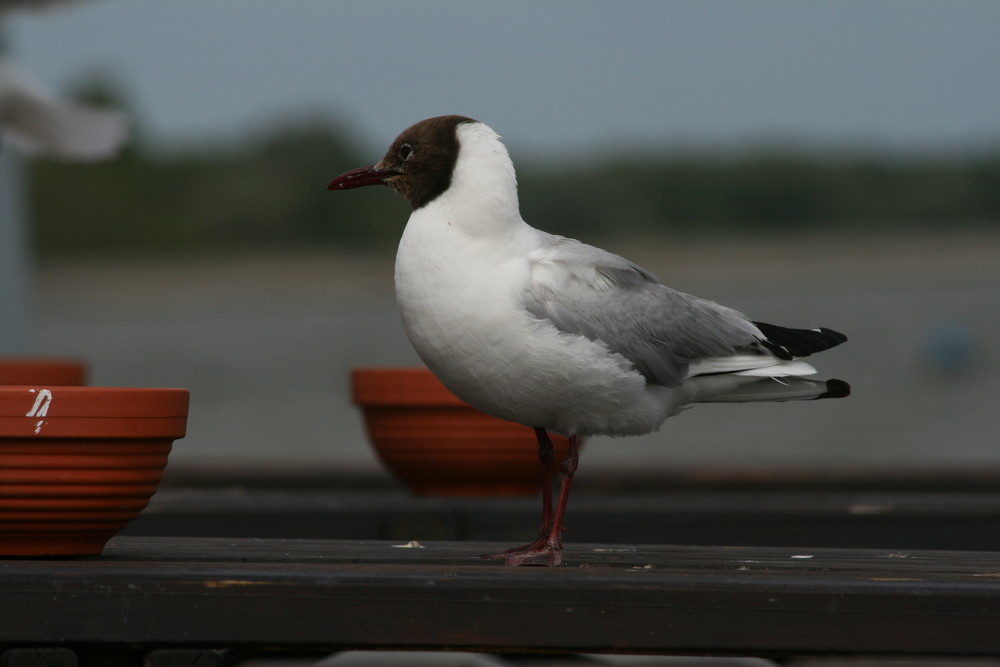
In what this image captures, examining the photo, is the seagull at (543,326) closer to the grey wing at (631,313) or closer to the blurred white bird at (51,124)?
the grey wing at (631,313)


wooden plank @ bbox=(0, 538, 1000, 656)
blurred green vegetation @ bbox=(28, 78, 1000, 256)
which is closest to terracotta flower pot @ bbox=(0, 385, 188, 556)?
wooden plank @ bbox=(0, 538, 1000, 656)

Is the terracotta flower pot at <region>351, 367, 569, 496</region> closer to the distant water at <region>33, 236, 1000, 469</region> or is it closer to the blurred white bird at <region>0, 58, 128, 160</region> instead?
the blurred white bird at <region>0, 58, 128, 160</region>

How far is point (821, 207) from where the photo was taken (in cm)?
3091

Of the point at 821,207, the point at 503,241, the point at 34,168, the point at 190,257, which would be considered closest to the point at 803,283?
the point at 821,207

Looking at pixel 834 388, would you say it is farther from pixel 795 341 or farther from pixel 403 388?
pixel 403 388

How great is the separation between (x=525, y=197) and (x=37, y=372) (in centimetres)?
2417

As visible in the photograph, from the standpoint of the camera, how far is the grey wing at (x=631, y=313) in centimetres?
289

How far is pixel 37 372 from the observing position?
4699 millimetres

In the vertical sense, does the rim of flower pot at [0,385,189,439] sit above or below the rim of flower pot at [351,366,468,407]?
above

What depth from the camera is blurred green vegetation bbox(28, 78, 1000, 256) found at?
30.0 meters

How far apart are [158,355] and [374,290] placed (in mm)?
6087

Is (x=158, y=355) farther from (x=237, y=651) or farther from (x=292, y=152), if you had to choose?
(x=237, y=651)

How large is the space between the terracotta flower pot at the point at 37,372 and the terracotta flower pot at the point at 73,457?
2052 mm

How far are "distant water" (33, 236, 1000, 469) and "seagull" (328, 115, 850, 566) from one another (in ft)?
46.9
